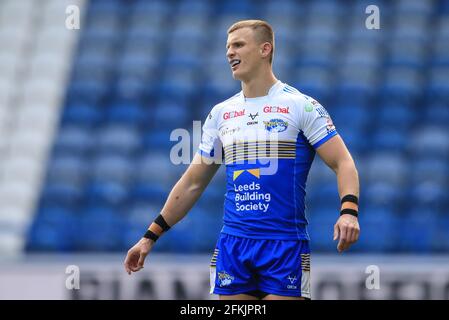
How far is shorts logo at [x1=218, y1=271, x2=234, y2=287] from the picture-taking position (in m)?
→ 4.40

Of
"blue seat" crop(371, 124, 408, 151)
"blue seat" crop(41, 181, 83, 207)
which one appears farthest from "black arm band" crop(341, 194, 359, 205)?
"blue seat" crop(41, 181, 83, 207)

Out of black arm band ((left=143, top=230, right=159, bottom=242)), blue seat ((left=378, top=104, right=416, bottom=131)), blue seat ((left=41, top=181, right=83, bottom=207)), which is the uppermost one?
blue seat ((left=378, top=104, right=416, bottom=131))

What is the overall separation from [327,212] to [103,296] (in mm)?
2881

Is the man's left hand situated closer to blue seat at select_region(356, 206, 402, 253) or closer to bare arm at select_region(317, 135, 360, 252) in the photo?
bare arm at select_region(317, 135, 360, 252)

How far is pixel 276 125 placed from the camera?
4.48 metres

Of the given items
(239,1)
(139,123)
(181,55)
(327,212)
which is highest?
(239,1)

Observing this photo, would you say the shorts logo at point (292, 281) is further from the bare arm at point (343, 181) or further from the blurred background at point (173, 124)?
the blurred background at point (173, 124)

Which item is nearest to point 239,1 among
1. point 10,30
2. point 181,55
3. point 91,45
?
point 181,55

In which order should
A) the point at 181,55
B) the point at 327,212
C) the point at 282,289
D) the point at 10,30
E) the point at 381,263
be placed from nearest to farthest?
the point at 282,289 < the point at 381,263 < the point at 327,212 < the point at 181,55 < the point at 10,30

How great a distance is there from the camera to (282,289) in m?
4.30

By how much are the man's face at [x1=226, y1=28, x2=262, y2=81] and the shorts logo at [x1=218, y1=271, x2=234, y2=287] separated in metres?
0.96

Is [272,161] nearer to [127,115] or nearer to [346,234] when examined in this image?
[346,234]

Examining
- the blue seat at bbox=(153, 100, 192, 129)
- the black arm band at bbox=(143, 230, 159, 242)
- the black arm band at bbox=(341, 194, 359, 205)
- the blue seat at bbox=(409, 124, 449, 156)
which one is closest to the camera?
the black arm band at bbox=(341, 194, 359, 205)

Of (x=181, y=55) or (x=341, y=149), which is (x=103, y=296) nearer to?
(x=341, y=149)
